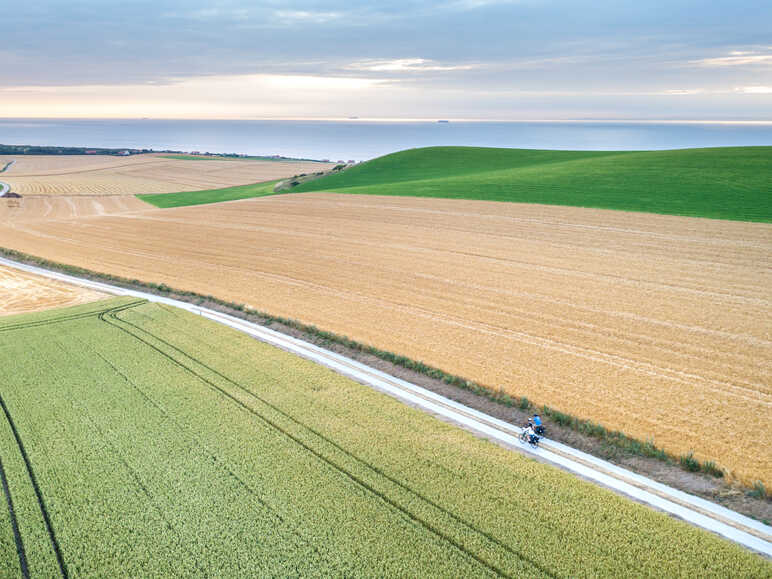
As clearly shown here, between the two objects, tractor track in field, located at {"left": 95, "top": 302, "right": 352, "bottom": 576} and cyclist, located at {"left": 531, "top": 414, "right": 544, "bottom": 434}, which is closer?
tractor track in field, located at {"left": 95, "top": 302, "right": 352, "bottom": 576}

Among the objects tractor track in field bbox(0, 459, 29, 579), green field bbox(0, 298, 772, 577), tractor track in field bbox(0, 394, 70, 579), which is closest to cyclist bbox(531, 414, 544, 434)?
green field bbox(0, 298, 772, 577)

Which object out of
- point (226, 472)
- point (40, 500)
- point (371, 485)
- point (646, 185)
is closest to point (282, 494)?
point (226, 472)

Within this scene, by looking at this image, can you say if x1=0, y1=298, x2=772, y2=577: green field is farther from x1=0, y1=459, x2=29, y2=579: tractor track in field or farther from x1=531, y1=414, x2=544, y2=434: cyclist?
x1=531, y1=414, x2=544, y2=434: cyclist

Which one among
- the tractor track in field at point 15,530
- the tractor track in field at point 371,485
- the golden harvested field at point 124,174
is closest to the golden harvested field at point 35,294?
the tractor track in field at point 371,485

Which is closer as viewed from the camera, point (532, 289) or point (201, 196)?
point (532, 289)

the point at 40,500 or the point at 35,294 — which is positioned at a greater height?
the point at 35,294

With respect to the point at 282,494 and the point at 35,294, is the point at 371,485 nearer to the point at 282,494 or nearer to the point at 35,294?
the point at 282,494
